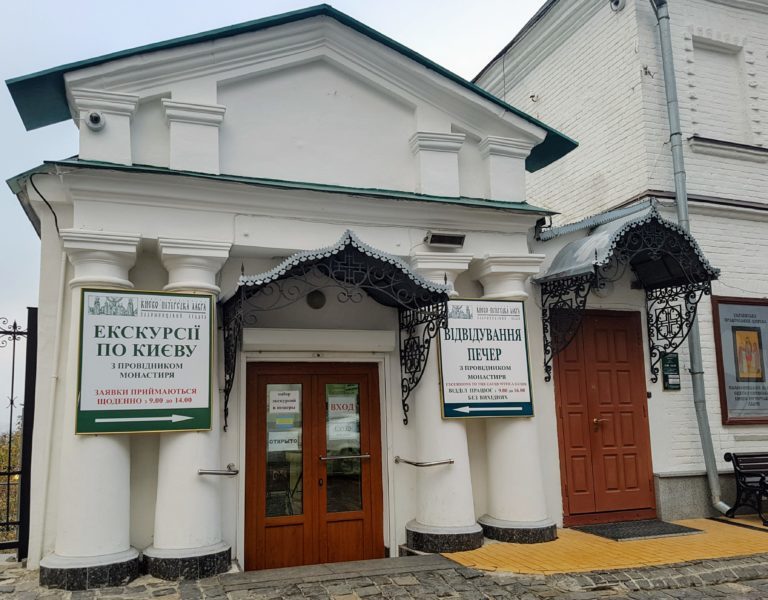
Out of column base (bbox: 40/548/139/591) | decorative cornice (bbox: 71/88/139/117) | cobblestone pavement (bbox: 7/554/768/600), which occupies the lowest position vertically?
cobblestone pavement (bbox: 7/554/768/600)

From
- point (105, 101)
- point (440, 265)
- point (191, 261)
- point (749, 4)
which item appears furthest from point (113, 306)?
point (749, 4)

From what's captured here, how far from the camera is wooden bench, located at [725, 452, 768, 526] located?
783cm

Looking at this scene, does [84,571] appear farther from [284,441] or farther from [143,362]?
[284,441]

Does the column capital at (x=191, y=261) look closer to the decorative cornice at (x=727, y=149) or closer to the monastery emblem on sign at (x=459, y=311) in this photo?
the monastery emblem on sign at (x=459, y=311)

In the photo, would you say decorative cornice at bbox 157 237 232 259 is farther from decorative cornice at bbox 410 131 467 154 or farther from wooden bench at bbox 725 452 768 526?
wooden bench at bbox 725 452 768 526

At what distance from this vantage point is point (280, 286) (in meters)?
6.63

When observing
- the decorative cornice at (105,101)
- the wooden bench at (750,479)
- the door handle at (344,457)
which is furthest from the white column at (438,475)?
the wooden bench at (750,479)

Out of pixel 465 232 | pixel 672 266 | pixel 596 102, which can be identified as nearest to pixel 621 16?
pixel 596 102

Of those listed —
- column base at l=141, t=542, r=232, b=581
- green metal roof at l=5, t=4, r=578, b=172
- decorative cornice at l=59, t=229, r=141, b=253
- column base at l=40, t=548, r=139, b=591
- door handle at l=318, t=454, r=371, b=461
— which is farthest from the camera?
door handle at l=318, t=454, r=371, b=461

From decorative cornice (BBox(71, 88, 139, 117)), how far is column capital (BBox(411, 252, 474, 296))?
3.04 metres

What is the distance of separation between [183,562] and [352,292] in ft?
9.99

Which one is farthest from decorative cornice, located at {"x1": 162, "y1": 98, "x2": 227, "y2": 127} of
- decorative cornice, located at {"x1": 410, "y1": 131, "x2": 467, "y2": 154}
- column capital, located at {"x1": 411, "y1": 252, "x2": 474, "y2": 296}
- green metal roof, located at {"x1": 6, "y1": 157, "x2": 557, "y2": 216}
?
column capital, located at {"x1": 411, "y1": 252, "x2": 474, "y2": 296}

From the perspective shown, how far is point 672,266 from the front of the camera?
793 cm

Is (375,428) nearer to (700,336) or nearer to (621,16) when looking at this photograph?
(700,336)
